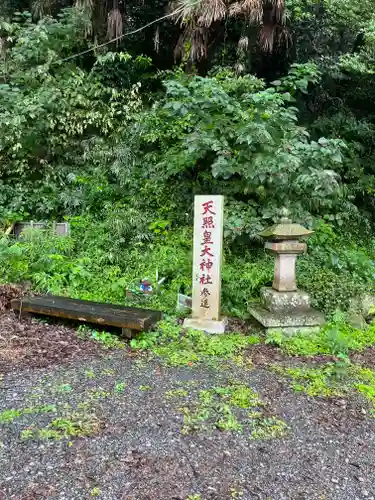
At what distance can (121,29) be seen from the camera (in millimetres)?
7410

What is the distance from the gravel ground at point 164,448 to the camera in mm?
2023

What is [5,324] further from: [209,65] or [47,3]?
[47,3]

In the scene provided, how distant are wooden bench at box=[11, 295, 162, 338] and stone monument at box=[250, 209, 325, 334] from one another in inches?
45.5

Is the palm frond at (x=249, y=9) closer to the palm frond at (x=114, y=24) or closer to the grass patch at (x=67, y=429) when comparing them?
the palm frond at (x=114, y=24)

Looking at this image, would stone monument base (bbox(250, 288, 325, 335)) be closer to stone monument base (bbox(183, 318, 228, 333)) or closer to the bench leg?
stone monument base (bbox(183, 318, 228, 333))

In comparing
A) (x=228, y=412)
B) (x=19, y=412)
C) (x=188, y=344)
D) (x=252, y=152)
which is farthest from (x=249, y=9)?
(x=19, y=412)

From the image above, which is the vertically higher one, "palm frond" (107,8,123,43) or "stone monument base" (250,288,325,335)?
"palm frond" (107,8,123,43)

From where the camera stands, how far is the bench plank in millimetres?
3809

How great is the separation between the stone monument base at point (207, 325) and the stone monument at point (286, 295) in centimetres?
41

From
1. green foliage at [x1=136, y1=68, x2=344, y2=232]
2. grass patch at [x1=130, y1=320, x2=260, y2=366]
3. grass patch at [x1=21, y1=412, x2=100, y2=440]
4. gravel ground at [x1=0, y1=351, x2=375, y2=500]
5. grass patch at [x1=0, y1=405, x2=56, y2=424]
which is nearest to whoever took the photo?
gravel ground at [x1=0, y1=351, x2=375, y2=500]

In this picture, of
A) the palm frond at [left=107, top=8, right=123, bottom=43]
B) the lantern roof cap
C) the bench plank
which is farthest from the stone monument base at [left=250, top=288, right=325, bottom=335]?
the palm frond at [left=107, top=8, right=123, bottom=43]

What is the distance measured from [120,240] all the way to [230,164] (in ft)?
6.02

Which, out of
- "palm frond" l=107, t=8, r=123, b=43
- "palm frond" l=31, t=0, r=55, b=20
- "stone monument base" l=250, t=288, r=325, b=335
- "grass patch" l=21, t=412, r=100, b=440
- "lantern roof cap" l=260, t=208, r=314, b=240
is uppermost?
"palm frond" l=31, t=0, r=55, b=20

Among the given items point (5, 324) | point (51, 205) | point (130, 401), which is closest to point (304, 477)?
point (130, 401)
